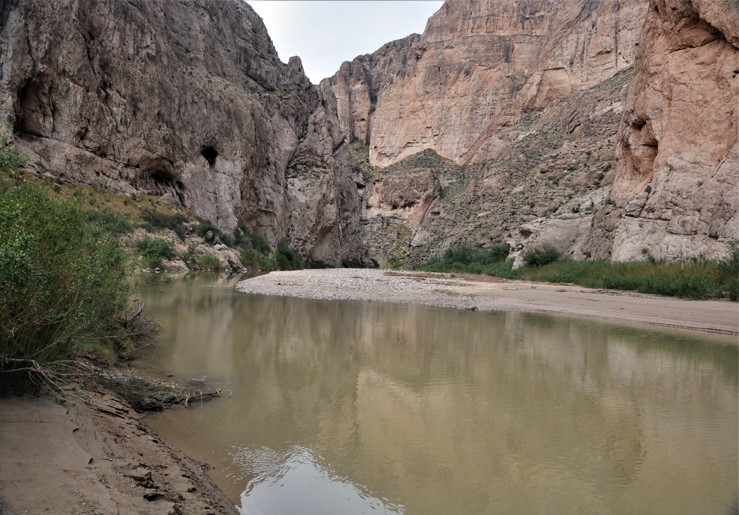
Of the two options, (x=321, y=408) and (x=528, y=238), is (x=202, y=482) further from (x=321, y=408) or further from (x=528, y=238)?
(x=528, y=238)

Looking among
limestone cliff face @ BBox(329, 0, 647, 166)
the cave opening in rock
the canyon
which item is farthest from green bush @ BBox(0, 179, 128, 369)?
limestone cliff face @ BBox(329, 0, 647, 166)

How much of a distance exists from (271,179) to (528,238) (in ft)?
81.8

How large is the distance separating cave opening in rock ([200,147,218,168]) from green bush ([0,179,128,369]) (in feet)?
126

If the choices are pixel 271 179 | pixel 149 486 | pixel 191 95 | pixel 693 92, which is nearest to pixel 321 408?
pixel 149 486

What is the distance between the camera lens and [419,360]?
26.9 ft

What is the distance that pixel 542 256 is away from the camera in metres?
32.4

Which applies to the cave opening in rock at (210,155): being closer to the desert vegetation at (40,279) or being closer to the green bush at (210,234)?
the green bush at (210,234)

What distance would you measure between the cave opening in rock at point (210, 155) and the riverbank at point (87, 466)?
129ft

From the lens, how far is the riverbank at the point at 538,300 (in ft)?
43.7

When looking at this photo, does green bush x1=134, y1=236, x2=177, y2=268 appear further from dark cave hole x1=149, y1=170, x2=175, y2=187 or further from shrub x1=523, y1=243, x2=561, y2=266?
shrub x1=523, y1=243, x2=561, y2=266

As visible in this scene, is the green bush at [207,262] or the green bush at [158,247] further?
the green bush at [207,262]

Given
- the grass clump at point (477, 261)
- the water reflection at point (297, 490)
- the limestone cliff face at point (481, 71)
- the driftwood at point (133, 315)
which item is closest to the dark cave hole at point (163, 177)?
the grass clump at point (477, 261)

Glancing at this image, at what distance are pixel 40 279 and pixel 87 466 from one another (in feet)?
4.38

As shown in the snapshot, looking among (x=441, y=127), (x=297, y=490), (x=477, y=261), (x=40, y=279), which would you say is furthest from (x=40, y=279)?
(x=441, y=127)
